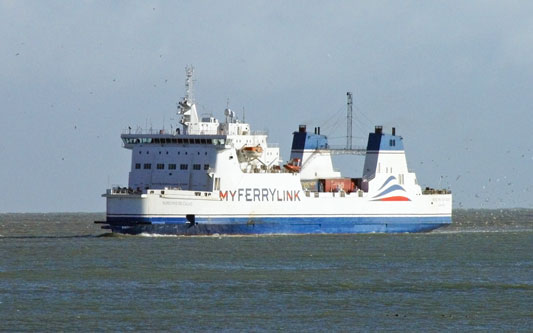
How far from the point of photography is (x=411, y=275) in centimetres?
4184

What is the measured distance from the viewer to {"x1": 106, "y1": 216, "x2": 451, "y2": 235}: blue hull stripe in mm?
55781

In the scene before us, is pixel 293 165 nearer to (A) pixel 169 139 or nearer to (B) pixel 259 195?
(B) pixel 259 195

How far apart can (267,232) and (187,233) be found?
450cm

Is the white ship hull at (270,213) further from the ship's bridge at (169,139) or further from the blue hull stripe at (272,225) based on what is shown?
the ship's bridge at (169,139)

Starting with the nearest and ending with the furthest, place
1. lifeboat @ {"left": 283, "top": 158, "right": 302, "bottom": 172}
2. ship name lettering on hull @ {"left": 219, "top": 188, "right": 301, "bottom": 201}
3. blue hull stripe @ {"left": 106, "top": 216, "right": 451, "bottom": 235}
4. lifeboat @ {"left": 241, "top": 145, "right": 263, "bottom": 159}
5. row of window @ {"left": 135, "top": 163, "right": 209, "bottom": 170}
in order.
Answer: blue hull stripe @ {"left": 106, "top": 216, "right": 451, "bottom": 235} < ship name lettering on hull @ {"left": 219, "top": 188, "right": 301, "bottom": 201} < row of window @ {"left": 135, "top": 163, "right": 209, "bottom": 170} < lifeboat @ {"left": 241, "top": 145, "right": 263, "bottom": 159} < lifeboat @ {"left": 283, "top": 158, "right": 302, "bottom": 172}

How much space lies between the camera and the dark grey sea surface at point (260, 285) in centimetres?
3070

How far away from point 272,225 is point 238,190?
2872 millimetres

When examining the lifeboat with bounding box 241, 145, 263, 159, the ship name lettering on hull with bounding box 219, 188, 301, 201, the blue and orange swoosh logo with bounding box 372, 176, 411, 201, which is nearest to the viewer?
the ship name lettering on hull with bounding box 219, 188, 301, 201

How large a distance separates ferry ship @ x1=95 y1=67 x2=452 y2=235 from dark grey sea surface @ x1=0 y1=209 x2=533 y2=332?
1.12m

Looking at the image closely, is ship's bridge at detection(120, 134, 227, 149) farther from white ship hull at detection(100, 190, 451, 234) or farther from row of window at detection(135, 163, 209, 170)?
white ship hull at detection(100, 190, 451, 234)

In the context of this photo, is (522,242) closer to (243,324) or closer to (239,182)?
(239,182)

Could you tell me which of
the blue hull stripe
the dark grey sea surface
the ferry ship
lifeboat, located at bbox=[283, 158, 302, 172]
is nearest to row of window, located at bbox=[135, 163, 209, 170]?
the ferry ship

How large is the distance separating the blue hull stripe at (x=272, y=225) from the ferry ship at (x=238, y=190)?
0.16 ft

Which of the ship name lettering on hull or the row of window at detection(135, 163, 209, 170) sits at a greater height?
the row of window at detection(135, 163, 209, 170)
